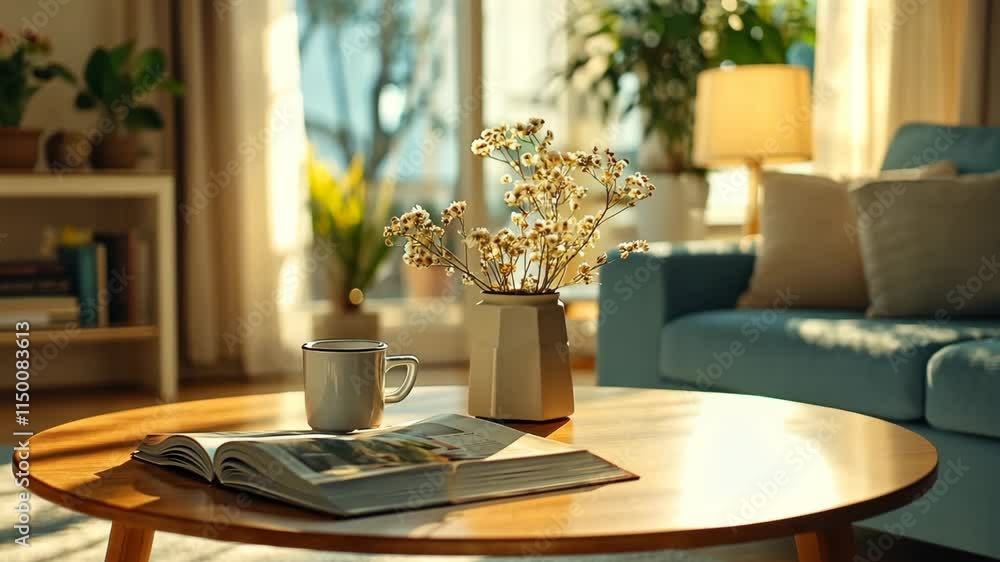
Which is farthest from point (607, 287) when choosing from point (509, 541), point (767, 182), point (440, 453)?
point (509, 541)

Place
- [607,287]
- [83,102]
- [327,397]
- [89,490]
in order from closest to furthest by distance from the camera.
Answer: [89,490]
[327,397]
[607,287]
[83,102]

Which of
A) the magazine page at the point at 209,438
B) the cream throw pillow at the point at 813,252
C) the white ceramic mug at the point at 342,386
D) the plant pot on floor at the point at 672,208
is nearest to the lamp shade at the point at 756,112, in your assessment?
the cream throw pillow at the point at 813,252

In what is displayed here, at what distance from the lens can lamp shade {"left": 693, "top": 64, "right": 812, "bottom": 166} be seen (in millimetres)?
3576

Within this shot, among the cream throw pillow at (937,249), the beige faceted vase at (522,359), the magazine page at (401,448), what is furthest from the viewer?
the cream throw pillow at (937,249)

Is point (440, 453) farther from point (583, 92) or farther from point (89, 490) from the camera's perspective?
point (583, 92)

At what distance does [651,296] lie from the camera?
2828mm

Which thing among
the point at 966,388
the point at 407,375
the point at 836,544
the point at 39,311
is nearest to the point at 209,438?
the point at 407,375

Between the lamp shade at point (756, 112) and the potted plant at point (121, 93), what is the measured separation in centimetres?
175

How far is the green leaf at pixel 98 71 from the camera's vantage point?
12.8 feet


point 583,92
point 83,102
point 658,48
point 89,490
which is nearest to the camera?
point 89,490

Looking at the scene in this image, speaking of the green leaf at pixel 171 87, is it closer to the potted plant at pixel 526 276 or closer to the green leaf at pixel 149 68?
the green leaf at pixel 149 68

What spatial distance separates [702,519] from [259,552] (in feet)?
4.52

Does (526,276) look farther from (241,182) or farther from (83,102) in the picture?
(241,182)

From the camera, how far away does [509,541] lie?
91 cm
